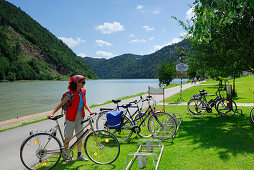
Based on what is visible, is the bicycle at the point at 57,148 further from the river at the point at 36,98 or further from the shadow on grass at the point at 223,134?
the river at the point at 36,98

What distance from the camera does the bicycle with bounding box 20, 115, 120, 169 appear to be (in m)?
4.28

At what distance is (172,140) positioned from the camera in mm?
5848

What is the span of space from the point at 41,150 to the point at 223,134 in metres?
5.57

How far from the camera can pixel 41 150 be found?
440 centimetres

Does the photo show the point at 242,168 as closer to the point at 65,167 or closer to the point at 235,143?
the point at 235,143

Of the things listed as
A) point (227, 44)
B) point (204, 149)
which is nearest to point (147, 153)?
point (204, 149)

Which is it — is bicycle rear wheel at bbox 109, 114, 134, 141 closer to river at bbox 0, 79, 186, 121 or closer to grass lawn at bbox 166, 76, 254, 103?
grass lawn at bbox 166, 76, 254, 103

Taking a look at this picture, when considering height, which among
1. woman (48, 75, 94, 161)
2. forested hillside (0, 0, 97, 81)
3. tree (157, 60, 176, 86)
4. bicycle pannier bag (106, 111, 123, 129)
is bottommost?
bicycle pannier bag (106, 111, 123, 129)

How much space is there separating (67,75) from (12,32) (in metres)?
73.2

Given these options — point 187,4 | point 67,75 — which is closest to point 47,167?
point 187,4

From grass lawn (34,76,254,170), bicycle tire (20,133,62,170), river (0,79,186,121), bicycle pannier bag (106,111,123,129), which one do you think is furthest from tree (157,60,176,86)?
bicycle tire (20,133,62,170)

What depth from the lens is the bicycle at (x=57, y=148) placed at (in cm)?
428

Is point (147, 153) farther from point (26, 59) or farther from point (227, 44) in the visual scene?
point (26, 59)

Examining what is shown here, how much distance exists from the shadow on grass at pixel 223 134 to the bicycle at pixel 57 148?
2.53 m
